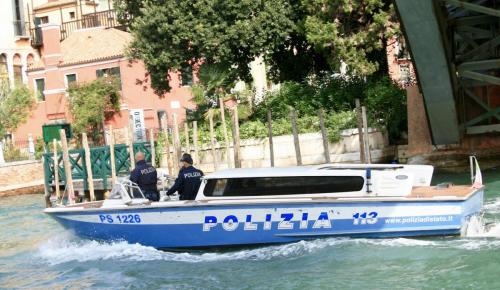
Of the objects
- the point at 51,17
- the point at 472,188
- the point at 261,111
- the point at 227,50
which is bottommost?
the point at 472,188

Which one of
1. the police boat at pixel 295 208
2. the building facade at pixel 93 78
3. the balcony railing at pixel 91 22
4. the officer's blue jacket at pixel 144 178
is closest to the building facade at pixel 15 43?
the building facade at pixel 93 78

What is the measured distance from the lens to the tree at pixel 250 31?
2445 cm

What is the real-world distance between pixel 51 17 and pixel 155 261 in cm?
3497

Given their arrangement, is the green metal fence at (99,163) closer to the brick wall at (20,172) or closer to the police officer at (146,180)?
the brick wall at (20,172)

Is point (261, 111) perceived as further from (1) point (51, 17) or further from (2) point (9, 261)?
(1) point (51, 17)

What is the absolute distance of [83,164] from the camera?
2564cm

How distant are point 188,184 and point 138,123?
22.6 metres

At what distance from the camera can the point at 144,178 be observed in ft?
46.8

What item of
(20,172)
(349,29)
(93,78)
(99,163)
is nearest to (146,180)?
(99,163)

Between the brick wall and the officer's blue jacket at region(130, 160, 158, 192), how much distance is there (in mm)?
20009

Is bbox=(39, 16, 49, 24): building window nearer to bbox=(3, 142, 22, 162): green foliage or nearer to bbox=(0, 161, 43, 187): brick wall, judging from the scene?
bbox=(3, 142, 22, 162): green foliage

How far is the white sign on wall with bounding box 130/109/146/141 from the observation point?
3440cm

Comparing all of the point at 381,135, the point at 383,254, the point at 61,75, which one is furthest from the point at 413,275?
the point at 61,75

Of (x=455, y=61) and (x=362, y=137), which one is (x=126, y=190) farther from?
(x=455, y=61)
